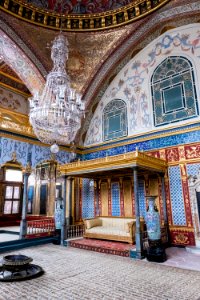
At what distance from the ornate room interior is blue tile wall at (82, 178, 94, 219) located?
0.04m

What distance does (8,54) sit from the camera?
27.1 feet

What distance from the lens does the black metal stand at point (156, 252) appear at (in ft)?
16.9

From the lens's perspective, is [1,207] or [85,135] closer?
[85,135]

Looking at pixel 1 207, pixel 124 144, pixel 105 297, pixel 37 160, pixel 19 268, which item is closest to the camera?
pixel 105 297

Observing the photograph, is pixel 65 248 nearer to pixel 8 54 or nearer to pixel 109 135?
pixel 109 135

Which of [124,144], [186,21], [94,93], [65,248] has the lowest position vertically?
[65,248]

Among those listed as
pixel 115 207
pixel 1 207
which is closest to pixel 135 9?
pixel 115 207

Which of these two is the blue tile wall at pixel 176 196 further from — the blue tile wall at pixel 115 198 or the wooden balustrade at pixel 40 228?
the wooden balustrade at pixel 40 228

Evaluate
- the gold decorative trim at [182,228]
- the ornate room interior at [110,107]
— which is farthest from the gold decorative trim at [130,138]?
the gold decorative trim at [182,228]

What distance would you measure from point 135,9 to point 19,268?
8391mm

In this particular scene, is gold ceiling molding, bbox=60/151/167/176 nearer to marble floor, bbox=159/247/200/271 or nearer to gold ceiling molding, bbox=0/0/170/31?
marble floor, bbox=159/247/200/271

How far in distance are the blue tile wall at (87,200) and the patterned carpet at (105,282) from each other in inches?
152

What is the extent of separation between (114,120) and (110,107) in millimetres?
696

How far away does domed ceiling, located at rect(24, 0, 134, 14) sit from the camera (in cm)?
777
